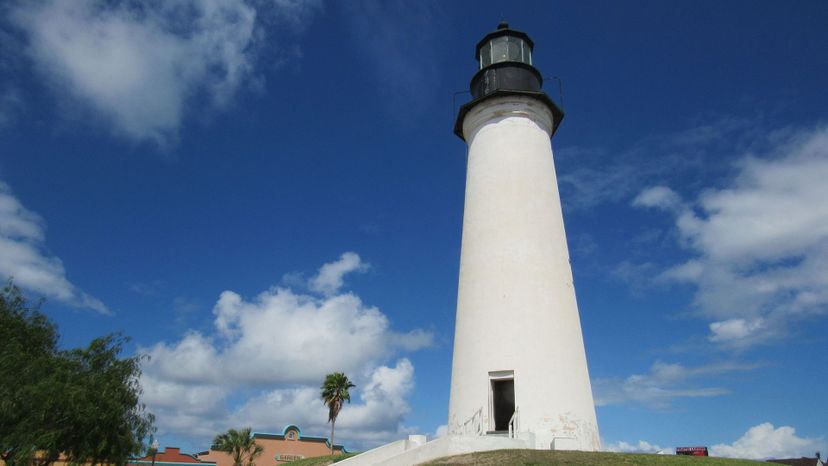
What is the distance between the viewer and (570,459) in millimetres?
14586

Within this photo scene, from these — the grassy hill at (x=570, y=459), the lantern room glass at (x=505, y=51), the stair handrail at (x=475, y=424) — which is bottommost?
the grassy hill at (x=570, y=459)

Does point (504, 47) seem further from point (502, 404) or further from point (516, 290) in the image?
point (502, 404)

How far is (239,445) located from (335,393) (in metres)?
7.84

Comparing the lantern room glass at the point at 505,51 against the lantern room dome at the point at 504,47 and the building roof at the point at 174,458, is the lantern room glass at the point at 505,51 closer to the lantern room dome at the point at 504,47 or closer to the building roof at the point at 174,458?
the lantern room dome at the point at 504,47

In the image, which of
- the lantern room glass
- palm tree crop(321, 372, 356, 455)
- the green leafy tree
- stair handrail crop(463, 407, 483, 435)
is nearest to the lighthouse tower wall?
stair handrail crop(463, 407, 483, 435)

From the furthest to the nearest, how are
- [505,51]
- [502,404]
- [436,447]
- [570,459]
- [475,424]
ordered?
[505,51]
[502,404]
[475,424]
[436,447]
[570,459]

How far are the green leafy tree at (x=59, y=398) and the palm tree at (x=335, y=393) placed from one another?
80.1ft

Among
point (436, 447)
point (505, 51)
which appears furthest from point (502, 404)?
point (505, 51)

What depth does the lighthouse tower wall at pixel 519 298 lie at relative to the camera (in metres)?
17.9

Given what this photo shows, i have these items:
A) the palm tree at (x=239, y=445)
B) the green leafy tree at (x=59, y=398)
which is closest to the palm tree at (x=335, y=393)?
the palm tree at (x=239, y=445)

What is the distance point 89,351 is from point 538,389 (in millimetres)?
15582

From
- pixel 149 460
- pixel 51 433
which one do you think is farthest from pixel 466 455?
pixel 149 460

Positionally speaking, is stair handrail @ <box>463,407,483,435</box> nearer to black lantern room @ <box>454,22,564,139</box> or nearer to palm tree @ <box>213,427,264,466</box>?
black lantern room @ <box>454,22,564,139</box>

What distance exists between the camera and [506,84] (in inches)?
905
